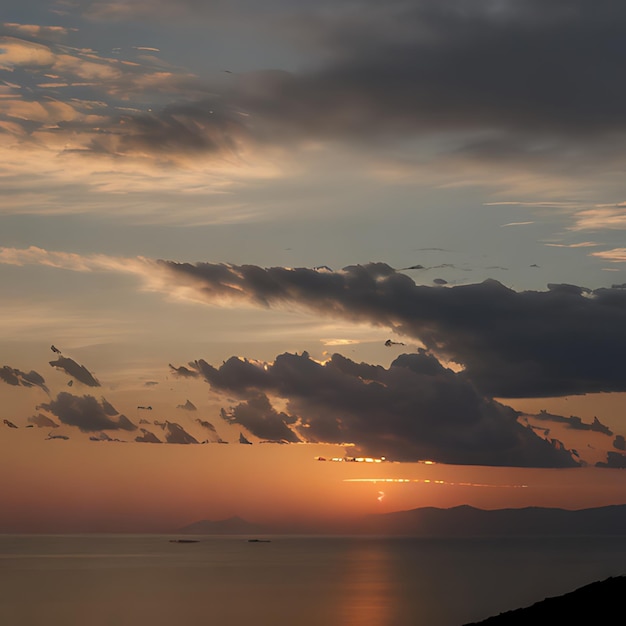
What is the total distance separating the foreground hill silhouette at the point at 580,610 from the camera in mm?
75312

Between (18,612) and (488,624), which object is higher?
(488,624)

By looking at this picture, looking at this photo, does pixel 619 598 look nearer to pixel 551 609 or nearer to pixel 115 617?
pixel 551 609

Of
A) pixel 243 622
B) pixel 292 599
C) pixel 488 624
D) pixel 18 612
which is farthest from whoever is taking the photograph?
pixel 292 599

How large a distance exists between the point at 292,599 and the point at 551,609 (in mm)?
123131

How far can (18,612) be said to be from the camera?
17412 centimetres

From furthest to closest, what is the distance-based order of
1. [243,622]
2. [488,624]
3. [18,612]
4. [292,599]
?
[292,599] < [18,612] < [243,622] < [488,624]

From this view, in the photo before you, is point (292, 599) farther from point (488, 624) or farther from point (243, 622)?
point (488, 624)

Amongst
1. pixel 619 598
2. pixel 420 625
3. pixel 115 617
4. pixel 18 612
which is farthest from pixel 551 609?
pixel 18 612

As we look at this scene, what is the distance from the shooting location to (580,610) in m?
78.5

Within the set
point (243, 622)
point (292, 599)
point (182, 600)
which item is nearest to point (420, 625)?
point (243, 622)

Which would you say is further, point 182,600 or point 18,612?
point 182,600

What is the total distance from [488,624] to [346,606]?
357 ft

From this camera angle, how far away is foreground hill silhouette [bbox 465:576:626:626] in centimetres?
7531

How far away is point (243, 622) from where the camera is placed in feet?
511
